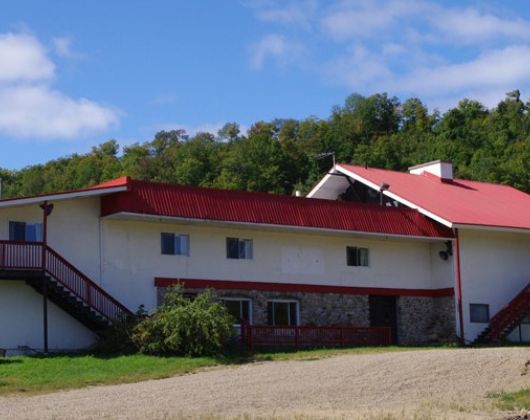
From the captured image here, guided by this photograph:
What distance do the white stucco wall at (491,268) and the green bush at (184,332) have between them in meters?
14.3

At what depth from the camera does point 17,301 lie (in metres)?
34.7

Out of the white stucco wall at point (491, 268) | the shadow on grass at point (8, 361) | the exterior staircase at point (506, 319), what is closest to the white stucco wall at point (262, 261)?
the white stucco wall at point (491, 268)

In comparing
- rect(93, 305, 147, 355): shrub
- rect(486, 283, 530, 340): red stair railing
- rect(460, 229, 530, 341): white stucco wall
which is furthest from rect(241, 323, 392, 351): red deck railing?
rect(486, 283, 530, 340): red stair railing

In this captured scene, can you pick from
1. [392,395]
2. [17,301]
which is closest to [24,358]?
[17,301]

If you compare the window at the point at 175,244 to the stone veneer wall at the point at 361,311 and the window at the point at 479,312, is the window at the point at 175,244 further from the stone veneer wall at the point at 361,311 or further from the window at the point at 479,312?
the window at the point at 479,312

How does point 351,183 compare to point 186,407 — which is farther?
point 351,183

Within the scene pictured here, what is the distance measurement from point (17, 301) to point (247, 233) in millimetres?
10016

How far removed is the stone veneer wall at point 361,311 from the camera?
4000 cm

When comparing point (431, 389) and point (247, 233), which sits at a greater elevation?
point (247, 233)

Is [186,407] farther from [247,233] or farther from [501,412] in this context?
[247,233]

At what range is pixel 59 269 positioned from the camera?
3434 cm

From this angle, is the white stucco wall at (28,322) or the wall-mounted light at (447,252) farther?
the wall-mounted light at (447,252)

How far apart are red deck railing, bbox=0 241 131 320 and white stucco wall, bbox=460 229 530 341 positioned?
16.3 metres

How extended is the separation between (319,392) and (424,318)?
19.6 metres
